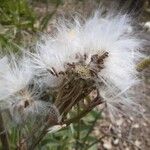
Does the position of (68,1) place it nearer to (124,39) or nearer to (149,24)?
(149,24)

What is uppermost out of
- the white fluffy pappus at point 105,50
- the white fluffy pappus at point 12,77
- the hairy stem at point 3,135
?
the white fluffy pappus at point 105,50

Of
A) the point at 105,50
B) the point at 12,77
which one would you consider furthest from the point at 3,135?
the point at 105,50

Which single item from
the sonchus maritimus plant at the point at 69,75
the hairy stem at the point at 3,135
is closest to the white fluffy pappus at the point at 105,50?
the sonchus maritimus plant at the point at 69,75

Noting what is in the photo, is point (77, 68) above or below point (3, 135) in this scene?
above

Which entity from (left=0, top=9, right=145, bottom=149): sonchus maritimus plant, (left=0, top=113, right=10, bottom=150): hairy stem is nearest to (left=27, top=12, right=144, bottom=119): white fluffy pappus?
(left=0, top=9, right=145, bottom=149): sonchus maritimus plant

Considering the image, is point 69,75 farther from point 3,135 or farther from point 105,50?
point 3,135

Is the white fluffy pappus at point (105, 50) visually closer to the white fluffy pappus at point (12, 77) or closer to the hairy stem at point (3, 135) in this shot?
the white fluffy pappus at point (12, 77)

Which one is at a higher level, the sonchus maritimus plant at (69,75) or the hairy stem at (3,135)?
the sonchus maritimus plant at (69,75)

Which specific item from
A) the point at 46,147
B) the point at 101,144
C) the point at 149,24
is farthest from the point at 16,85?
the point at 101,144
